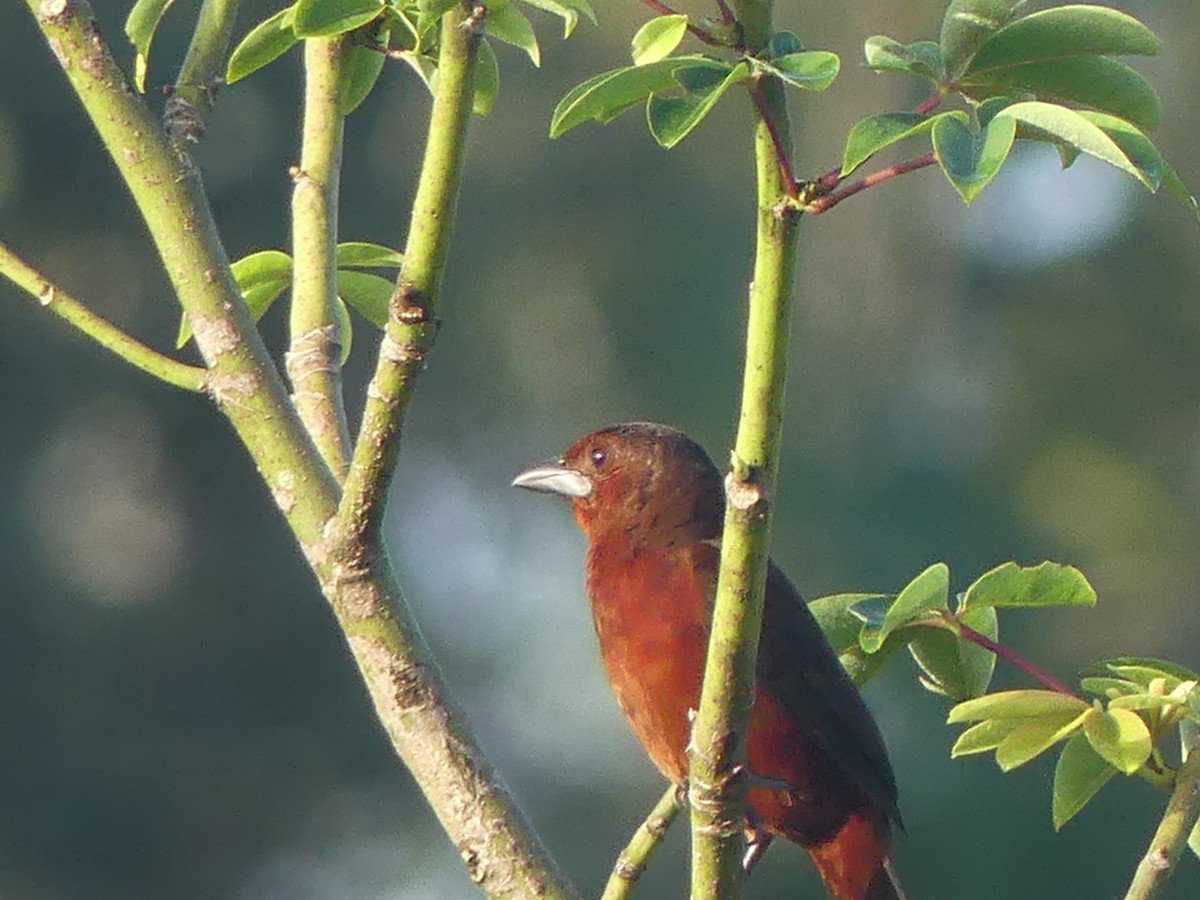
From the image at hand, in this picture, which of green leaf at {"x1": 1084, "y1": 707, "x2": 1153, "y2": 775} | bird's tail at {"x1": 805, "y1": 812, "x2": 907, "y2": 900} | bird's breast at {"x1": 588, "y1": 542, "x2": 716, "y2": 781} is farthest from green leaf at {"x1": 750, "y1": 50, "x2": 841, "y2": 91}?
bird's tail at {"x1": 805, "y1": 812, "x2": 907, "y2": 900}

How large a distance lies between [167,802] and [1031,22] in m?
10.8

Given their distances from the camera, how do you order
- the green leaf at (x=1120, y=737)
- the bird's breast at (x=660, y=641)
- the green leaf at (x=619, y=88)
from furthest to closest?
the bird's breast at (x=660, y=641), the green leaf at (x=1120, y=737), the green leaf at (x=619, y=88)

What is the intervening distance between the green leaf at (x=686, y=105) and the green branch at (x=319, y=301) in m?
0.69

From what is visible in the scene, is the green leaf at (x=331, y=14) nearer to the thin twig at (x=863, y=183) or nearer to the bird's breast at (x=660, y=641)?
the thin twig at (x=863, y=183)

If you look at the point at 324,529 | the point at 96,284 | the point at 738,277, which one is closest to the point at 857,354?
the point at 738,277

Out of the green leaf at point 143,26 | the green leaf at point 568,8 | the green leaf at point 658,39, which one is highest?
the green leaf at point 143,26

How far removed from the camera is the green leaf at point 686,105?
1.47 metres

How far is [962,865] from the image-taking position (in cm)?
1041

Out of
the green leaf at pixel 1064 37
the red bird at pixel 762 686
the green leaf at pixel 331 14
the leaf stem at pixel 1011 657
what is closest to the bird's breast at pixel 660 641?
the red bird at pixel 762 686

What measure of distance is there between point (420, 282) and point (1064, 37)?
22.3 inches

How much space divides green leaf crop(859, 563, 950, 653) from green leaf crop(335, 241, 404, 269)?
75 centimetres

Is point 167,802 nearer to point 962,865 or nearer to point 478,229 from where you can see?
point 478,229

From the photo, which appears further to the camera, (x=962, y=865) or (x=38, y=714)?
(x=38, y=714)

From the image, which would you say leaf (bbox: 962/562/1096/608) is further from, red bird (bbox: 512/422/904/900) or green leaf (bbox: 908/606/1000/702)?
red bird (bbox: 512/422/904/900)
